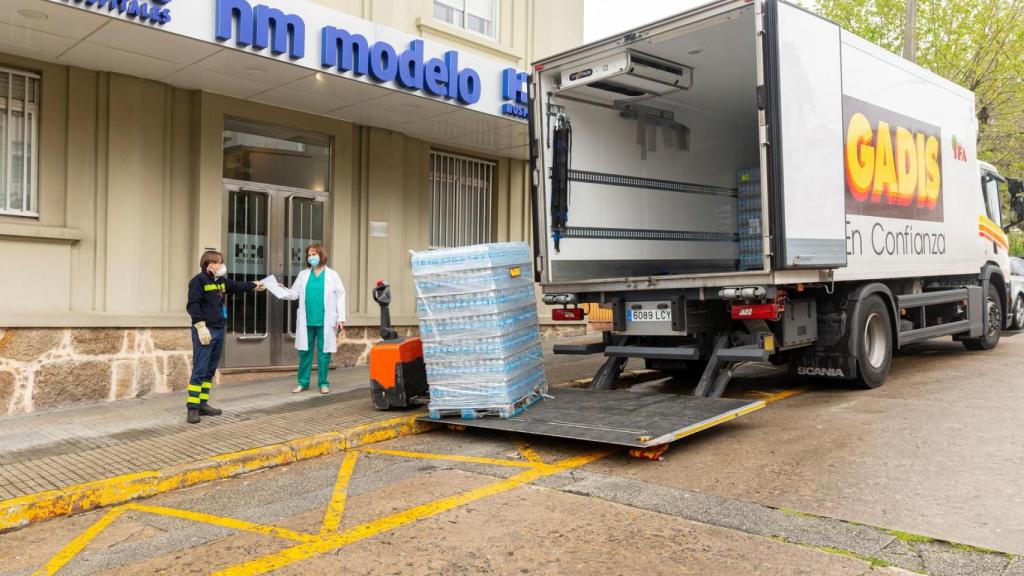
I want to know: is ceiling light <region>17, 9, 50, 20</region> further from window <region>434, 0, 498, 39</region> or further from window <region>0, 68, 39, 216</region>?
window <region>434, 0, 498, 39</region>

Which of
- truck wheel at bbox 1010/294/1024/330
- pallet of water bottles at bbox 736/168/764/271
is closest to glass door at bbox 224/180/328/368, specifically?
pallet of water bottles at bbox 736/168/764/271

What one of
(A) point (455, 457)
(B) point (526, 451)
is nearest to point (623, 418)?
(B) point (526, 451)

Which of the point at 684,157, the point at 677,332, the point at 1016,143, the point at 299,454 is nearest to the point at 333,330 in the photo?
the point at 299,454

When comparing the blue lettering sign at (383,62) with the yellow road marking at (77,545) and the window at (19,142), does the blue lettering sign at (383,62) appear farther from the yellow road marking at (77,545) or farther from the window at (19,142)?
the yellow road marking at (77,545)

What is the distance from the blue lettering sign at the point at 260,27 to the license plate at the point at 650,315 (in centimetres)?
440

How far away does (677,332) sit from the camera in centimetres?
720

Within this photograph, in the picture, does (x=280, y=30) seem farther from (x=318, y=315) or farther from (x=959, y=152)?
(x=959, y=152)

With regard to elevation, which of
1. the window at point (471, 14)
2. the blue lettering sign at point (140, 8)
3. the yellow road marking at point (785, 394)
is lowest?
the yellow road marking at point (785, 394)

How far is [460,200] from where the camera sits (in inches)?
496

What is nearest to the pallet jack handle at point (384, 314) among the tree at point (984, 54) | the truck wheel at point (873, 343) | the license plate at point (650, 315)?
the license plate at point (650, 315)

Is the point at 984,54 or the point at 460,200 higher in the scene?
the point at 984,54

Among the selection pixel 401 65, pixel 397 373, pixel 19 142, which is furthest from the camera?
pixel 401 65

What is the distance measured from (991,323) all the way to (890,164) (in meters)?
4.53

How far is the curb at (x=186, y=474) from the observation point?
478cm
